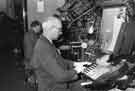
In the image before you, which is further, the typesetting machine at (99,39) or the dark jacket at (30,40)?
the dark jacket at (30,40)

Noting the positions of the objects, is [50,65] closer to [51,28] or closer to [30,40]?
[51,28]

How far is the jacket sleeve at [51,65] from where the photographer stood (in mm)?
1610

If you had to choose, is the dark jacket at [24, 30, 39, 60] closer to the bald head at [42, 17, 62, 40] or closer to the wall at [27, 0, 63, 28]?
the wall at [27, 0, 63, 28]

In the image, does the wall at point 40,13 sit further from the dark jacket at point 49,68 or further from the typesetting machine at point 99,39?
the dark jacket at point 49,68

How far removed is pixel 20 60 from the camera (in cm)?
436

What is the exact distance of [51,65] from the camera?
161cm

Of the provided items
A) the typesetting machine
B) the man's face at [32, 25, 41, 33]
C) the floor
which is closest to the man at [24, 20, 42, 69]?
the man's face at [32, 25, 41, 33]

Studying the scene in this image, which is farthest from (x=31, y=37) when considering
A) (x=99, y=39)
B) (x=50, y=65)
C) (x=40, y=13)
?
(x=50, y=65)

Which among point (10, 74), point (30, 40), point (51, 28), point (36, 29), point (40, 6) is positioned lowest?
point (10, 74)

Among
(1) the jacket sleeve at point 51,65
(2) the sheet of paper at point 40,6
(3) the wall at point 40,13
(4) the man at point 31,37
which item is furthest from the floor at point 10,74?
(1) the jacket sleeve at point 51,65

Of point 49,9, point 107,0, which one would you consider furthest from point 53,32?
point 49,9

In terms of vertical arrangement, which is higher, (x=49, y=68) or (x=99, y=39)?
(x=99, y=39)

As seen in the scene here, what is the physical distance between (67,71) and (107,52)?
0.44 m

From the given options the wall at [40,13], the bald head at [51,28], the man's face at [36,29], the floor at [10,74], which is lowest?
the floor at [10,74]
